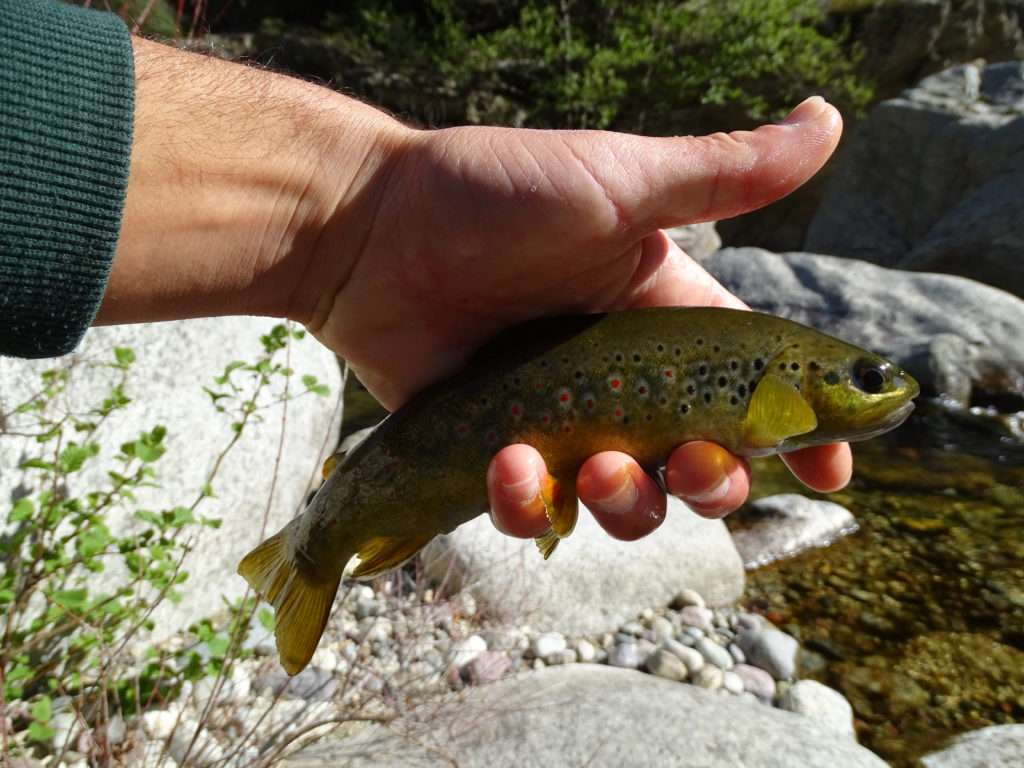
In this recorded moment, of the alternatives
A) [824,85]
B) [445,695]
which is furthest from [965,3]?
[445,695]

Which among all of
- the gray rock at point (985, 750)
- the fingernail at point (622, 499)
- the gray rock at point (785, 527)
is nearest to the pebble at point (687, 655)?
the gray rock at point (985, 750)

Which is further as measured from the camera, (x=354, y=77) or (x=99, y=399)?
(x=354, y=77)

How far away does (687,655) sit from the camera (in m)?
5.41

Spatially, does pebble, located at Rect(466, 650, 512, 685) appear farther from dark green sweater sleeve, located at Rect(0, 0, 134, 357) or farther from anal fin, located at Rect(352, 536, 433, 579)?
dark green sweater sleeve, located at Rect(0, 0, 134, 357)

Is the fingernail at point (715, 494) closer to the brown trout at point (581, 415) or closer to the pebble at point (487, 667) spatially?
the brown trout at point (581, 415)

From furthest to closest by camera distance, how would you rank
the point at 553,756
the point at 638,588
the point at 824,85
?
the point at 824,85 < the point at 638,588 < the point at 553,756

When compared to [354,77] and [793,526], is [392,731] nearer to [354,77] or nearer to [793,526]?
[793,526]

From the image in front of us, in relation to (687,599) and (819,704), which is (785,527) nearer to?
(687,599)

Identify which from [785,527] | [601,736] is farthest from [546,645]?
[785,527]

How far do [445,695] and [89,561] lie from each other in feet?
6.69

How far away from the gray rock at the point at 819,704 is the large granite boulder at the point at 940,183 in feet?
36.6

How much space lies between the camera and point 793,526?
7.25 m

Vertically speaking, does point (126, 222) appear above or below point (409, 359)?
above

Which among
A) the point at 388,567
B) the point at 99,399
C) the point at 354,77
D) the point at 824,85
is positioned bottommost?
the point at 354,77
